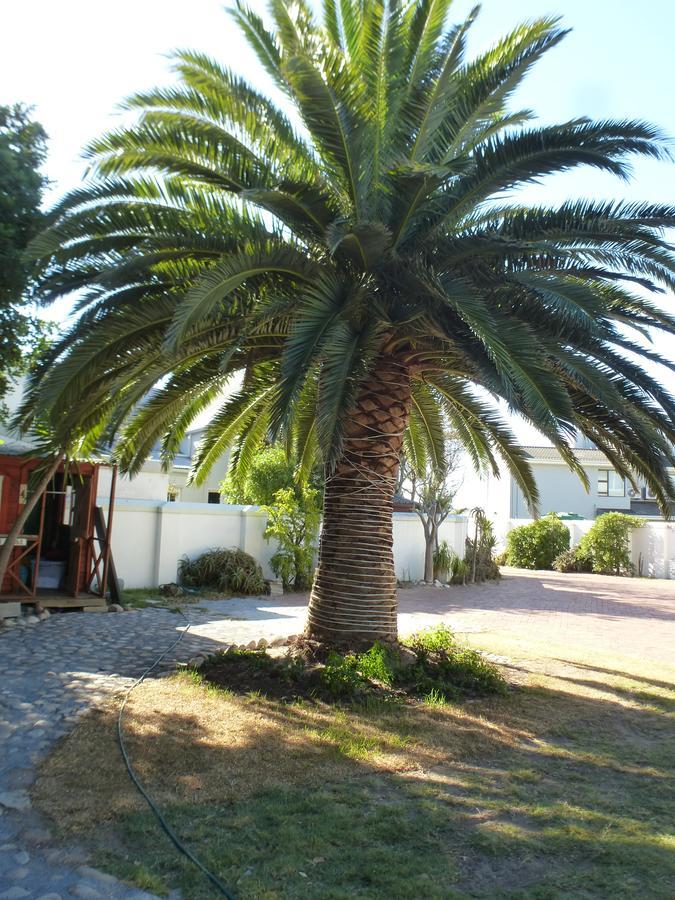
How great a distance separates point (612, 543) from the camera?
86.9 ft

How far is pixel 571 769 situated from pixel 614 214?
511 cm

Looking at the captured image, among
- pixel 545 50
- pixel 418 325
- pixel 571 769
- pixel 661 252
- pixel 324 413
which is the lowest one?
pixel 571 769

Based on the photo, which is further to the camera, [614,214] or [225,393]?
[225,393]

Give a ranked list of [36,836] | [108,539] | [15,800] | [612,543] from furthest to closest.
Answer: [612,543], [108,539], [15,800], [36,836]

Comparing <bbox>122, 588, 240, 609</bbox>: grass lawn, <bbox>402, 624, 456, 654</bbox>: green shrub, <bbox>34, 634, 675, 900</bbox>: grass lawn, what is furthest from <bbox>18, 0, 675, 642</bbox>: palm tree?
<bbox>122, 588, 240, 609</bbox>: grass lawn

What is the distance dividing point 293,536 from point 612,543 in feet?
46.1

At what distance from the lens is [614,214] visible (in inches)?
287

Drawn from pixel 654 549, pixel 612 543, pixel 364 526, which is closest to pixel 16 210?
pixel 364 526

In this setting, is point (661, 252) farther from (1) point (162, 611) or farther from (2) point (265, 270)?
(1) point (162, 611)

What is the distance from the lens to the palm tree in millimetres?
6633

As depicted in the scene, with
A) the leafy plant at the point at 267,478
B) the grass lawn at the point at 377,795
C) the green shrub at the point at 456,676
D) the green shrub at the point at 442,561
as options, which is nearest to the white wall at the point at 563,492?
the green shrub at the point at 442,561

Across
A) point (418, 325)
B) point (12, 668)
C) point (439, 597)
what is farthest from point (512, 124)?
point (439, 597)

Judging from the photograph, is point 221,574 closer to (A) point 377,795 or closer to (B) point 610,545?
(A) point 377,795

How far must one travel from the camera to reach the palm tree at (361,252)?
6.63m
